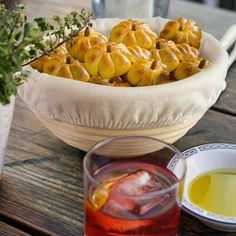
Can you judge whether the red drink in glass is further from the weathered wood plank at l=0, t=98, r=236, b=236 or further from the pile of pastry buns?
the pile of pastry buns

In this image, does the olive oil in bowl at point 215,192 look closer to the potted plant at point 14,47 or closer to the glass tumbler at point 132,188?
the glass tumbler at point 132,188

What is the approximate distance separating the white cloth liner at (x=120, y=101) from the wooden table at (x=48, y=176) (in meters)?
0.08

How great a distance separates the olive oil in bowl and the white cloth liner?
0.09 meters

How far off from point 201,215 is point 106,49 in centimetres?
27

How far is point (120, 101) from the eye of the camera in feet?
2.42

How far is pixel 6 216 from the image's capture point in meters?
0.74

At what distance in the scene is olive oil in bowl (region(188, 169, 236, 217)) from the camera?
723 mm

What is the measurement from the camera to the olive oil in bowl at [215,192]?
0.72m

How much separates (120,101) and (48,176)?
0.16 m

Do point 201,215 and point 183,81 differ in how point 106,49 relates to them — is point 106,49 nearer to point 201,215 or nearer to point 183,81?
point 183,81

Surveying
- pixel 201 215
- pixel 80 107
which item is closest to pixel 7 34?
pixel 80 107

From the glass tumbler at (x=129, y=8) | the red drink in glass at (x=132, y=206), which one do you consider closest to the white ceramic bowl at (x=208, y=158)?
the red drink in glass at (x=132, y=206)

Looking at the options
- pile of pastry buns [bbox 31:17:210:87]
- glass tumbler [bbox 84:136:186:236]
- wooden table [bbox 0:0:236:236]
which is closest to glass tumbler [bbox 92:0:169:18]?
wooden table [bbox 0:0:236:236]

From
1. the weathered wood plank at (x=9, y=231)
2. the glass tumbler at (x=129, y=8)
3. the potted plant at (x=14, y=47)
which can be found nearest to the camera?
the potted plant at (x=14, y=47)
